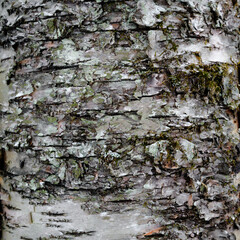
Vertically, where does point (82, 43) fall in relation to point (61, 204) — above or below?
above

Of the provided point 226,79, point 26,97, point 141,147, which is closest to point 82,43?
point 26,97

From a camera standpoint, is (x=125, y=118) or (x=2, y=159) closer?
(x=125, y=118)

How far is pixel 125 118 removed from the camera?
86 centimetres

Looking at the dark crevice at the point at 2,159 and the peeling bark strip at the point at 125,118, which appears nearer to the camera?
the peeling bark strip at the point at 125,118

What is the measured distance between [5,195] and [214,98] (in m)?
0.82

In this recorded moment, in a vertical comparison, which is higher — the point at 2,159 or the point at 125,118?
the point at 125,118

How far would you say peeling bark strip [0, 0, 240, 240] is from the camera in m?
0.86

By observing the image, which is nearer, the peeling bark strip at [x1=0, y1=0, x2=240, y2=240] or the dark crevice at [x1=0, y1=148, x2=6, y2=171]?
the peeling bark strip at [x1=0, y1=0, x2=240, y2=240]

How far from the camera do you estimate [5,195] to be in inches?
40.1

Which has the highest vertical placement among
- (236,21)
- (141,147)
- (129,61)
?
(236,21)

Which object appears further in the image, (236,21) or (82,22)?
(236,21)

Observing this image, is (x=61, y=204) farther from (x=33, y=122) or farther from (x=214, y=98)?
(x=214, y=98)

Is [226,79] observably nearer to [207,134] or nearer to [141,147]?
[207,134]

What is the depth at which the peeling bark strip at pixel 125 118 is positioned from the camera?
862 millimetres
